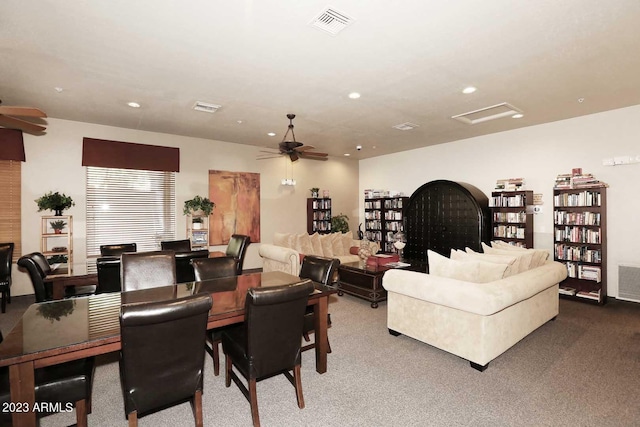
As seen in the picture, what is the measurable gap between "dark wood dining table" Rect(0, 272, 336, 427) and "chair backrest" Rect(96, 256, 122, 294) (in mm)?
1063

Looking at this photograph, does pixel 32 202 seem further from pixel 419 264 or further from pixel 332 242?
pixel 419 264

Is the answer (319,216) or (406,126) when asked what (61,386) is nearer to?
(406,126)

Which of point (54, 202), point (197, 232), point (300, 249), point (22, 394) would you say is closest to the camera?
point (22, 394)

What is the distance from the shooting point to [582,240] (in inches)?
200

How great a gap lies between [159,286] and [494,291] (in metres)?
3.06

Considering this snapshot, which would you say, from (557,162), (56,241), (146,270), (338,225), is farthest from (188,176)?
(557,162)

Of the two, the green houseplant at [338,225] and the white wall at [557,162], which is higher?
the white wall at [557,162]

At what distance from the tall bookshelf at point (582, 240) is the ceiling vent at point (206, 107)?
582 centimetres

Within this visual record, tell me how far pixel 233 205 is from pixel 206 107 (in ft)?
9.25

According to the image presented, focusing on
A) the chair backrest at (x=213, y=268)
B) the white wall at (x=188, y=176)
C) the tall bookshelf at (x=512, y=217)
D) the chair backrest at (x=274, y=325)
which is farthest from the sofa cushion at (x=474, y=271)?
the white wall at (x=188, y=176)

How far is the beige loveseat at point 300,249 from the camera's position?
17.9 feet

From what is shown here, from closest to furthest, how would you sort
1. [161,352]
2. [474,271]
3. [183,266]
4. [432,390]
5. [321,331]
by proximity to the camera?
[161,352] → [432,390] → [321,331] → [474,271] → [183,266]

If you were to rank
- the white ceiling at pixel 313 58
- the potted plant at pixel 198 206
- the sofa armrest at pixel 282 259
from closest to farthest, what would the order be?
the white ceiling at pixel 313 58 < the sofa armrest at pixel 282 259 < the potted plant at pixel 198 206

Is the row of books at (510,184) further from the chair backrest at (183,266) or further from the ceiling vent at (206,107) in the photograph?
the chair backrest at (183,266)
